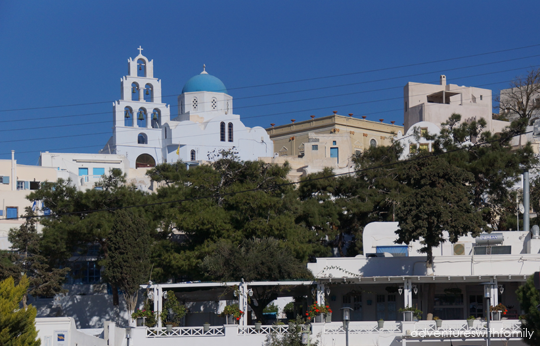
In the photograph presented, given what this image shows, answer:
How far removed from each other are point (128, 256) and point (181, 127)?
4876 centimetres

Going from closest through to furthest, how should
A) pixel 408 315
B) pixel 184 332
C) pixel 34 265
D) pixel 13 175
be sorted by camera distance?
pixel 408 315 < pixel 184 332 < pixel 34 265 < pixel 13 175

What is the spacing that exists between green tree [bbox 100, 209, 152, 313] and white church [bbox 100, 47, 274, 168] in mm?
41891

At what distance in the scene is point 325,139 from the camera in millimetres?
76125

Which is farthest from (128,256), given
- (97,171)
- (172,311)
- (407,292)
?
(97,171)

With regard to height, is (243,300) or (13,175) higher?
(13,175)

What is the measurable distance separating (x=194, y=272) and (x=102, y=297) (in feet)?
26.4

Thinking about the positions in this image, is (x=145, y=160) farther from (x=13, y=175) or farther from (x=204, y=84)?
(x=13, y=175)

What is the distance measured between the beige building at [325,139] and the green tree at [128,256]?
33129 millimetres

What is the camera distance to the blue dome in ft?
299

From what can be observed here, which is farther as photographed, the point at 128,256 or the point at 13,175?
the point at 13,175

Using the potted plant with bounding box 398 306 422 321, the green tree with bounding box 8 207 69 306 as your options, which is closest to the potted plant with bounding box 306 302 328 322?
the potted plant with bounding box 398 306 422 321

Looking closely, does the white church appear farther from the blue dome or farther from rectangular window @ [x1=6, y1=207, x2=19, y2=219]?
rectangular window @ [x1=6, y1=207, x2=19, y2=219]

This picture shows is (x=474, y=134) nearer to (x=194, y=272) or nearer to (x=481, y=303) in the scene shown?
(x=481, y=303)

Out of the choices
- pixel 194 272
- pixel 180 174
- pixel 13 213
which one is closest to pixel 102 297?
pixel 194 272
